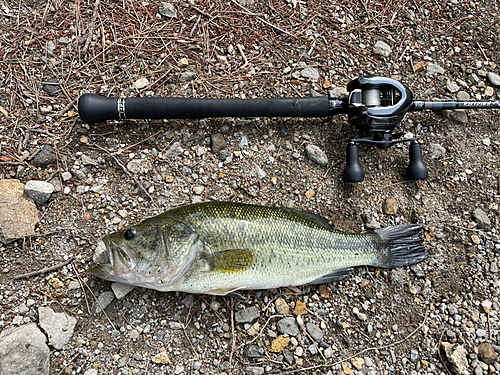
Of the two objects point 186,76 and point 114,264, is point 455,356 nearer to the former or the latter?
point 114,264

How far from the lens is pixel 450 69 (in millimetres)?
4473

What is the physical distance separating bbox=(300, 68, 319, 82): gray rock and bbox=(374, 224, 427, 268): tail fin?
2.03 metres

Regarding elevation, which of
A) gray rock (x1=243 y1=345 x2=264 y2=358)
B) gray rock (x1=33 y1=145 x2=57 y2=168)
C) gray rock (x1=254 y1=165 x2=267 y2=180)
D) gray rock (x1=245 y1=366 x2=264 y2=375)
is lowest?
gray rock (x1=245 y1=366 x2=264 y2=375)

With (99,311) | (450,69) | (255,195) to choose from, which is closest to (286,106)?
(255,195)

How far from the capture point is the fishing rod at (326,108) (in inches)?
138

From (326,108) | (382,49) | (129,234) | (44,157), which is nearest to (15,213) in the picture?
(44,157)

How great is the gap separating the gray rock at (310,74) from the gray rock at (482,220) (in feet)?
8.46

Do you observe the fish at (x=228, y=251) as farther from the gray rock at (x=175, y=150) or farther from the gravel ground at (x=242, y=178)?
the gray rock at (x=175, y=150)

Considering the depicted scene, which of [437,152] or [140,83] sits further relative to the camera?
[437,152]

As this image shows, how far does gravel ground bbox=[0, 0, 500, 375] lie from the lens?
3.37m

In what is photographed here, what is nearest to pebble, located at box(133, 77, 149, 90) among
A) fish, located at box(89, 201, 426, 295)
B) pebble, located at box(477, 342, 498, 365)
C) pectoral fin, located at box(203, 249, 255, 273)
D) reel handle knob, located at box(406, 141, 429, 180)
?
fish, located at box(89, 201, 426, 295)

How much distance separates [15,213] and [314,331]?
3352 mm

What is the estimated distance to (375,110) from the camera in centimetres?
360

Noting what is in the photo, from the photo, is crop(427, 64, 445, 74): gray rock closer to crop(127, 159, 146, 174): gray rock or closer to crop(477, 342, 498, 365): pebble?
crop(477, 342, 498, 365): pebble
